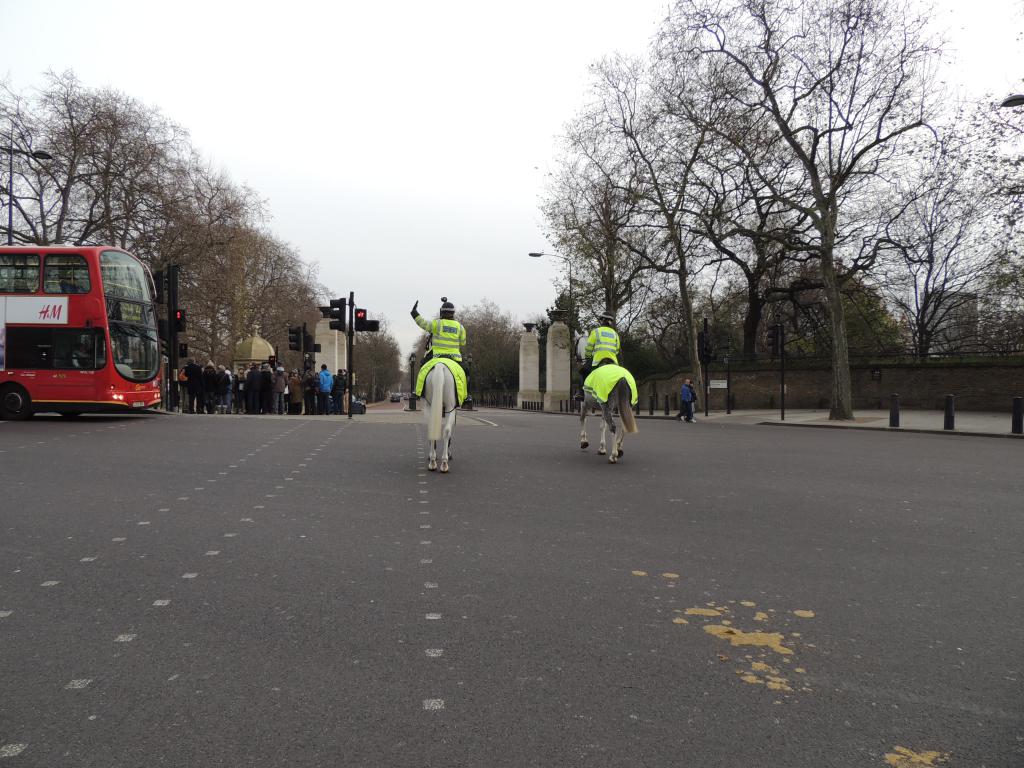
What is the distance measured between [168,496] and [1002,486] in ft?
29.8

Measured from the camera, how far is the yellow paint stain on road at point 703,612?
3.71m

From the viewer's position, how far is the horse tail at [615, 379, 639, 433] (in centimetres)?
1014

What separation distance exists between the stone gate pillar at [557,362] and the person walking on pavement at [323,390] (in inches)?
875

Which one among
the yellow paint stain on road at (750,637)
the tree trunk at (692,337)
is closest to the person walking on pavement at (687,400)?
the tree trunk at (692,337)

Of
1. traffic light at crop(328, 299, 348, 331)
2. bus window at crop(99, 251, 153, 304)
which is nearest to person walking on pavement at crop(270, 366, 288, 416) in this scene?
traffic light at crop(328, 299, 348, 331)

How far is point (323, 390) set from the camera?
25656mm

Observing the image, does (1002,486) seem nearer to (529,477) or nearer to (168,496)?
(529,477)

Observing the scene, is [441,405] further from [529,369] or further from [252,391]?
[529,369]

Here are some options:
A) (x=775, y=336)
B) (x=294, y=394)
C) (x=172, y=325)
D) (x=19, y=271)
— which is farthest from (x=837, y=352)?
(x=19, y=271)

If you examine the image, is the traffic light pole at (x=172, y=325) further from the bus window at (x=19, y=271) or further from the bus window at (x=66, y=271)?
the bus window at (x=19, y=271)

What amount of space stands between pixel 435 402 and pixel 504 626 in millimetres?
5596

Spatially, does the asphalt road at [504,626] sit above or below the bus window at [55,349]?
below

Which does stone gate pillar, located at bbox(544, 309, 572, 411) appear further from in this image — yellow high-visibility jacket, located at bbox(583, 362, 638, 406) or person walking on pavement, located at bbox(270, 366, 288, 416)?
yellow high-visibility jacket, located at bbox(583, 362, 638, 406)

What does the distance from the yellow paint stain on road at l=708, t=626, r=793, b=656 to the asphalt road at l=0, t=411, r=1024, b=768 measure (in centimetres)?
2
